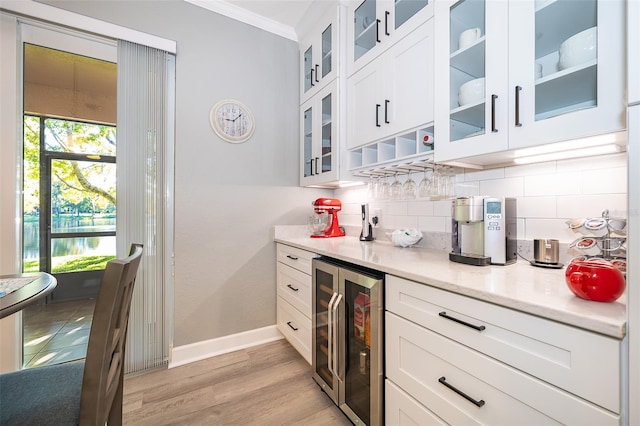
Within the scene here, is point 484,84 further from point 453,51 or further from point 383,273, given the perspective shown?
point 383,273

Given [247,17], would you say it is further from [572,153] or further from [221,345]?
[221,345]

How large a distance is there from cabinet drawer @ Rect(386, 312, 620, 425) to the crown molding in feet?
8.55

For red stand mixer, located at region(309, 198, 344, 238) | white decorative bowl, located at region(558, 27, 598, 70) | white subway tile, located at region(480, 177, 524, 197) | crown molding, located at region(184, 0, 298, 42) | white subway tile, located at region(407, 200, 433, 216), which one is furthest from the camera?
red stand mixer, located at region(309, 198, 344, 238)

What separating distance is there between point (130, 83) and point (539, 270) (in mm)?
2683

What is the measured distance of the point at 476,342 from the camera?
0.88 metres

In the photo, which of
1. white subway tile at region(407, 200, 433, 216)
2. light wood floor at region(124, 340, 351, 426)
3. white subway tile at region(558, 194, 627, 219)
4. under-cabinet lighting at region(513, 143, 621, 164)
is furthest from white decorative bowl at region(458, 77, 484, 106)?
light wood floor at region(124, 340, 351, 426)

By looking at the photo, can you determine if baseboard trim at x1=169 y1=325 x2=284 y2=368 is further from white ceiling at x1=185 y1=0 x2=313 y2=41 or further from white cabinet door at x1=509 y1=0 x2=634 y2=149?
white ceiling at x1=185 y1=0 x2=313 y2=41

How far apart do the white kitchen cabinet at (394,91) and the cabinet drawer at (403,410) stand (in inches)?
52.0

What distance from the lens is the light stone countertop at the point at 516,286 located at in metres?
0.66

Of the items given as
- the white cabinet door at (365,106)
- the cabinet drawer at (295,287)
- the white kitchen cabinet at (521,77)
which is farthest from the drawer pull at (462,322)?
the white cabinet door at (365,106)

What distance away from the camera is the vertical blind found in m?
1.88

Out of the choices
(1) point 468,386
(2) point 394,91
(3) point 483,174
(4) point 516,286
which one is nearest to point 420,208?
(3) point 483,174

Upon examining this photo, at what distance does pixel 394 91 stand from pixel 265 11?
1535 millimetres

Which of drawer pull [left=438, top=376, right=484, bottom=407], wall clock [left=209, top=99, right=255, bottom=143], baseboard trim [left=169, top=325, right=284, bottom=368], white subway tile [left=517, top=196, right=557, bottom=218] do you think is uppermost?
wall clock [left=209, top=99, right=255, bottom=143]
